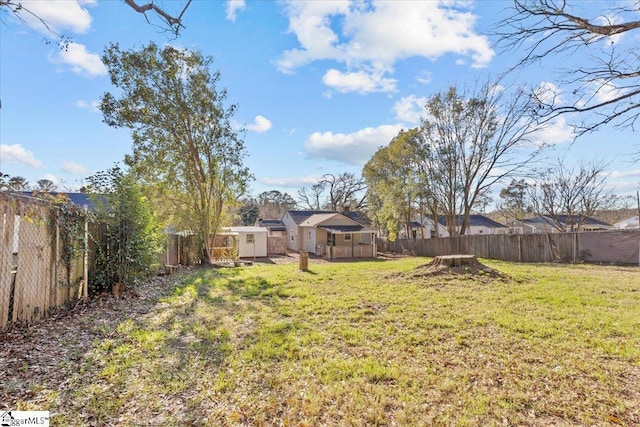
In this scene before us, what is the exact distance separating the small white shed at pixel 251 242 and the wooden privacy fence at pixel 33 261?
58.0 ft

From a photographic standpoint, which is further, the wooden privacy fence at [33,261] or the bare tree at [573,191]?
the bare tree at [573,191]

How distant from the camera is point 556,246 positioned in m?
16.5

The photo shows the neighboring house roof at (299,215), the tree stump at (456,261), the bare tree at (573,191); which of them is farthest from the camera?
the neighboring house roof at (299,215)

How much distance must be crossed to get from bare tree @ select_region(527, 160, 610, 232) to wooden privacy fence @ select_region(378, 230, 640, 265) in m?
6.62

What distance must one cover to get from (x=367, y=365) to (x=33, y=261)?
5.05 m

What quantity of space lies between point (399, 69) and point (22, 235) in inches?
429

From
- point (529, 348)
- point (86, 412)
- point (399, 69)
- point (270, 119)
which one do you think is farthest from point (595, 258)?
point (86, 412)

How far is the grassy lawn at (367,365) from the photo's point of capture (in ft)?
9.06

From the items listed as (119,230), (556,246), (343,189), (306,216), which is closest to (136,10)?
(119,230)

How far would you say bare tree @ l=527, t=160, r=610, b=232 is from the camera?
74.9 feet

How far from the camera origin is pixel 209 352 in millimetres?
4164

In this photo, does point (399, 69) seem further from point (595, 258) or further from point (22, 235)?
point (595, 258)

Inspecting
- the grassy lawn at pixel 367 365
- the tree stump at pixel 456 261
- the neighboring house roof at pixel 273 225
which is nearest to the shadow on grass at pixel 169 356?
the grassy lawn at pixel 367 365

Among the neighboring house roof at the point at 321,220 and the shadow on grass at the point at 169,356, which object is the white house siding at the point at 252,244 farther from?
the shadow on grass at the point at 169,356
